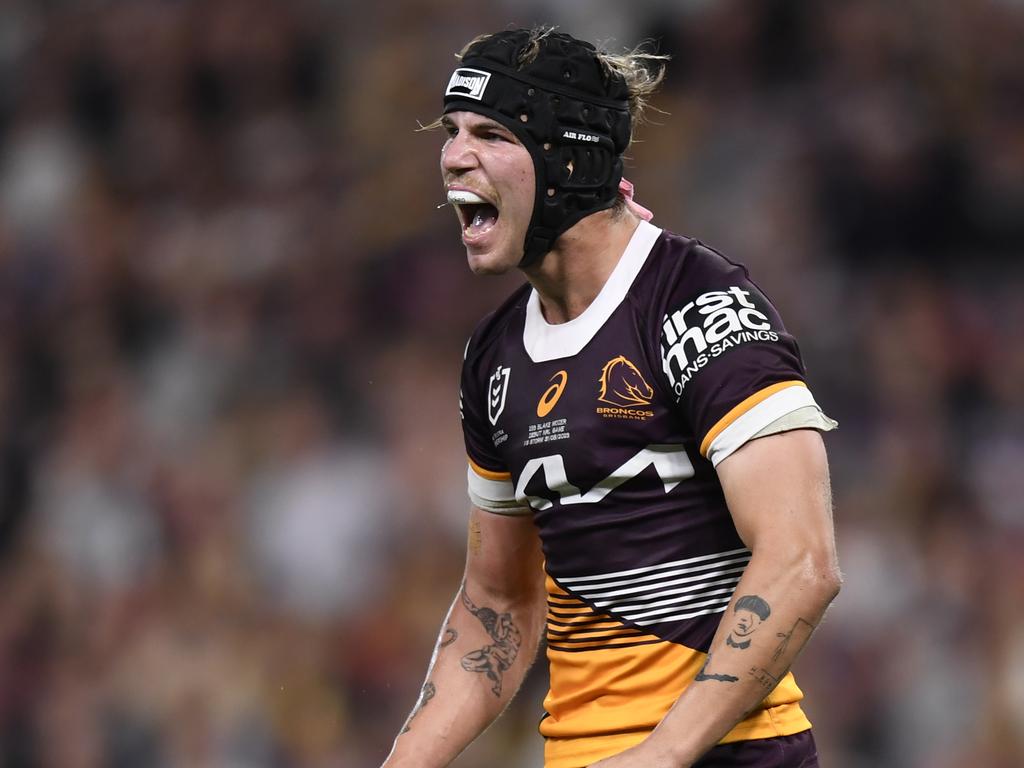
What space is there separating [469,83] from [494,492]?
1034 millimetres

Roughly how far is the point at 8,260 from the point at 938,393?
235 inches

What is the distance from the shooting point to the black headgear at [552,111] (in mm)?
3711

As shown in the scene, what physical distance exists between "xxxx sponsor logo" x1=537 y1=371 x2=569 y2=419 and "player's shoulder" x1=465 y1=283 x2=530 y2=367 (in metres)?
0.33

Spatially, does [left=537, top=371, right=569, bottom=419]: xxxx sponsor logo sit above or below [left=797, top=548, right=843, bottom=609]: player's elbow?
above

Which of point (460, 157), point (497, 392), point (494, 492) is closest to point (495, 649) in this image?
point (494, 492)

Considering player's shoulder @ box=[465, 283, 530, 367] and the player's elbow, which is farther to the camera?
player's shoulder @ box=[465, 283, 530, 367]

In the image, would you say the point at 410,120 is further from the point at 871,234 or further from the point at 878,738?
the point at 878,738

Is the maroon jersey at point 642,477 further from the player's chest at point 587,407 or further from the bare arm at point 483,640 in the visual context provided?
the bare arm at point 483,640

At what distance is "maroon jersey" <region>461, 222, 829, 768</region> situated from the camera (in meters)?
3.36

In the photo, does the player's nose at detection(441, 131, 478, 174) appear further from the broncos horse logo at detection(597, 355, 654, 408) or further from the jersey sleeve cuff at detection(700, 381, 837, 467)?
the jersey sleeve cuff at detection(700, 381, 837, 467)

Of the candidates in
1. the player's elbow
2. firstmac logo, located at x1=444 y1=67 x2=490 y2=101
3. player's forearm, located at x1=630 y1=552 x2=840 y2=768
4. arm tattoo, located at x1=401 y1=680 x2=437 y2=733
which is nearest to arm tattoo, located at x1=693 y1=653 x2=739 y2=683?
player's forearm, located at x1=630 y1=552 x2=840 y2=768

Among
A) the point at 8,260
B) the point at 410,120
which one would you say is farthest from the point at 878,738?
the point at 8,260

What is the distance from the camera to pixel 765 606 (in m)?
3.16

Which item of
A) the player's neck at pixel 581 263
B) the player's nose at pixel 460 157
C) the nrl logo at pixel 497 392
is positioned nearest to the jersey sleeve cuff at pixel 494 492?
the nrl logo at pixel 497 392
